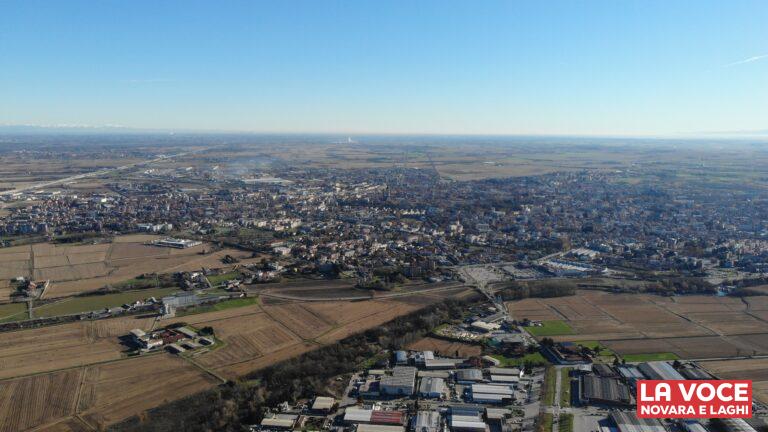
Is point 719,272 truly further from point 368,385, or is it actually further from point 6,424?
point 6,424

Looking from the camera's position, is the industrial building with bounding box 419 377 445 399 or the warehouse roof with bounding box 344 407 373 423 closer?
the warehouse roof with bounding box 344 407 373 423

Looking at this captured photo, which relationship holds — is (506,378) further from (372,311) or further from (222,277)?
(222,277)

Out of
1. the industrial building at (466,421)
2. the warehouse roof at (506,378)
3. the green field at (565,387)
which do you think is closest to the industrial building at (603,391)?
the green field at (565,387)

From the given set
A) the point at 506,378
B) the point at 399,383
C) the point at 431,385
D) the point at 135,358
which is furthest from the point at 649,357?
the point at 135,358

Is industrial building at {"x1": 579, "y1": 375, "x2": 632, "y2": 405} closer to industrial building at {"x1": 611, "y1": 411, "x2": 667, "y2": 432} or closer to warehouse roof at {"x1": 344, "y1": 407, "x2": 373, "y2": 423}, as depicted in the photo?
industrial building at {"x1": 611, "y1": 411, "x2": 667, "y2": 432}

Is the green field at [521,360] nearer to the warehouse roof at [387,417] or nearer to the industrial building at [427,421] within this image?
the industrial building at [427,421]

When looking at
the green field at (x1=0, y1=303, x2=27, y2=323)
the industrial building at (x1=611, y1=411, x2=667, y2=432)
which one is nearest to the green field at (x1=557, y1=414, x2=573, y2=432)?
the industrial building at (x1=611, y1=411, x2=667, y2=432)

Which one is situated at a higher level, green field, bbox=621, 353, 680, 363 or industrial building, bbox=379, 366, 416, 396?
industrial building, bbox=379, 366, 416, 396
